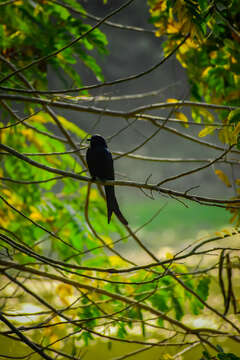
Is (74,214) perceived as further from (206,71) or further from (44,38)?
(206,71)

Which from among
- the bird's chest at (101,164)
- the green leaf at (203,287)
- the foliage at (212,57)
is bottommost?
the green leaf at (203,287)

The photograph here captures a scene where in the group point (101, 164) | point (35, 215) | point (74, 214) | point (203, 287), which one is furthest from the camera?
point (74, 214)

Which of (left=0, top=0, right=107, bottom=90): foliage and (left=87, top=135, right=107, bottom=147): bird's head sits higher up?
(left=0, top=0, right=107, bottom=90): foliage

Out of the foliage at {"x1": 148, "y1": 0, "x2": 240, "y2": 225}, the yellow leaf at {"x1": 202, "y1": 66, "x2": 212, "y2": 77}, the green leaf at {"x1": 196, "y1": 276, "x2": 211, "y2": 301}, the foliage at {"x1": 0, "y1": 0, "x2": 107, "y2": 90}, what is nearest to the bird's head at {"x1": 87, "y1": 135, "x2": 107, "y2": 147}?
the foliage at {"x1": 0, "y1": 0, "x2": 107, "y2": 90}

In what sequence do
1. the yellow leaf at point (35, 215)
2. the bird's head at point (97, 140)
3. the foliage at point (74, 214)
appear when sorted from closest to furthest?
the foliage at point (74, 214)
the bird's head at point (97, 140)
the yellow leaf at point (35, 215)

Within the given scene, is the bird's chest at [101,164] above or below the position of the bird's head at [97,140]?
below

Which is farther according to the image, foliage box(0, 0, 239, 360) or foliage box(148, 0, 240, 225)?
foliage box(148, 0, 240, 225)

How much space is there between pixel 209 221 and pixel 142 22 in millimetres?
4057

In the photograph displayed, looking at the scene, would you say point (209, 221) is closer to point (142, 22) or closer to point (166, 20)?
point (142, 22)

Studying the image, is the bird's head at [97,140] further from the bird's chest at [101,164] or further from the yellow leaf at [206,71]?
the yellow leaf at [206,71]

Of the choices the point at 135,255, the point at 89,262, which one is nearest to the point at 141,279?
the point at 89,262

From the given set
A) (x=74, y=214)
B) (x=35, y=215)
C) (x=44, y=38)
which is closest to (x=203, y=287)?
(x=74, y=214)

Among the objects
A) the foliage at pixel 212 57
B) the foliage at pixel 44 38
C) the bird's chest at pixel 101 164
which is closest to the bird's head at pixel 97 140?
the bird's chest at pixel 101 164

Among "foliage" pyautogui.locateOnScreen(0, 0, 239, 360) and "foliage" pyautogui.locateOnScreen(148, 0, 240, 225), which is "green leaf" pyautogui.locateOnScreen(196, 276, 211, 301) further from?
"foliage" pyautogui.locateOnScreen(148, 0, 240, 225)
